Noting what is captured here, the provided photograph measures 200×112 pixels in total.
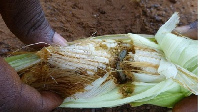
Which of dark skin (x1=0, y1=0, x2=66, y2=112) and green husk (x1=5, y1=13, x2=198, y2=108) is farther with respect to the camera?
green husk (x1=5, y1=13, x2=198, y2=108)

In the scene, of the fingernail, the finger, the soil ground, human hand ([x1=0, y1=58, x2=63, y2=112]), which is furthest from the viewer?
the soil ground

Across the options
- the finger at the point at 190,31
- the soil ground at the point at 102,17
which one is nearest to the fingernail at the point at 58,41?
the soil ground at the point at 102,17

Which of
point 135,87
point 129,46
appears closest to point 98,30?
point 129,46

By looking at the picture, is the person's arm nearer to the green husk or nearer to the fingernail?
the fingernail

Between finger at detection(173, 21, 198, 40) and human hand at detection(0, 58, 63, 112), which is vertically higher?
finger at detection(173, 21, 198, 40)

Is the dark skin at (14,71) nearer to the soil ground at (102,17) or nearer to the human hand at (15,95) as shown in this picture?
the human hand at (15,95)

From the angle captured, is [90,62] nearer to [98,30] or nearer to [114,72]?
[114,72]

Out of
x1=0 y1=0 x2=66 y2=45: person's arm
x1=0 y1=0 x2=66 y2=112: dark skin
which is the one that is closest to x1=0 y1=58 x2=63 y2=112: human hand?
x1=0 y1=0 x2=66 y2=112: dark skin
